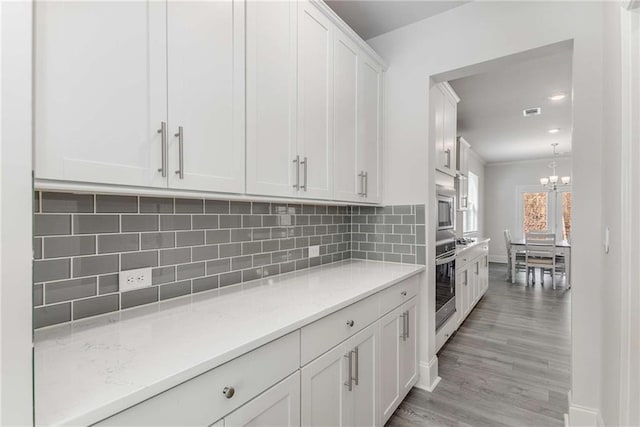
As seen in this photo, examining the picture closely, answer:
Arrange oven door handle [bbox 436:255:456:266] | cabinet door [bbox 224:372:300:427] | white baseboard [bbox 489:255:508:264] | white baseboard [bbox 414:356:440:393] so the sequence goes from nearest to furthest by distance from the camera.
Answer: cabinet door [bbox 224:372:300:427]
white baseboard [bbox 414:356:440:393]
oven door handle [bbox 436:255:456:266]
white baseboard [bbox 489:255:508:264]

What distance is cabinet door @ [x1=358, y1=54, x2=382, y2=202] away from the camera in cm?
216

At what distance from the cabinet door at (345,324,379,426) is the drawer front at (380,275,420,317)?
0.15 meters

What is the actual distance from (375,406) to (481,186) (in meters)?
7.63

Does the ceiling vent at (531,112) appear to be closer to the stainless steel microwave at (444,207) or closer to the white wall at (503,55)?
the stainless steel microwave at (444,207)

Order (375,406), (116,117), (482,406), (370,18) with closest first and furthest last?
(116,117)
(375,406)
(482,406)
(370,18)

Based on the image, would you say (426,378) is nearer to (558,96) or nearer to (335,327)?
(335,327)

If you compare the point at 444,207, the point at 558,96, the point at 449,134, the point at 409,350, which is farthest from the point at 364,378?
the point at 558,96

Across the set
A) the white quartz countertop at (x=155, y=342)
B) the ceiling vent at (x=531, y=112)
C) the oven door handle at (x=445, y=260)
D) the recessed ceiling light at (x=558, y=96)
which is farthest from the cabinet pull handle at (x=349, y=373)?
the ceiling vent at (x=531, y=112)

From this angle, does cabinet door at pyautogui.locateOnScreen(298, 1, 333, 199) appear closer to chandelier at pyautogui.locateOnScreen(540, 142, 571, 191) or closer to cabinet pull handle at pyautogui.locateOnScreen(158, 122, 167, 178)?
cabinet pull handle at pyautogui.locateOnScreen(158, 122, 167, 178)

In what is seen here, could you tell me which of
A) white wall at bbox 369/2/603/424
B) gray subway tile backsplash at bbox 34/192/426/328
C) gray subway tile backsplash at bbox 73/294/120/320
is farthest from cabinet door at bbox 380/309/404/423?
gray subway tile backsplash at bbox 73/294/120/320

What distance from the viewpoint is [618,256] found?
1.26 metres

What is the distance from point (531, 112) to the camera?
4.22 m

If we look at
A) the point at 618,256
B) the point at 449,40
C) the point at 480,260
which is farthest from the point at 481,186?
the point at 618,256

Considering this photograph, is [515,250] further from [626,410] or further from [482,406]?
[626,410]
